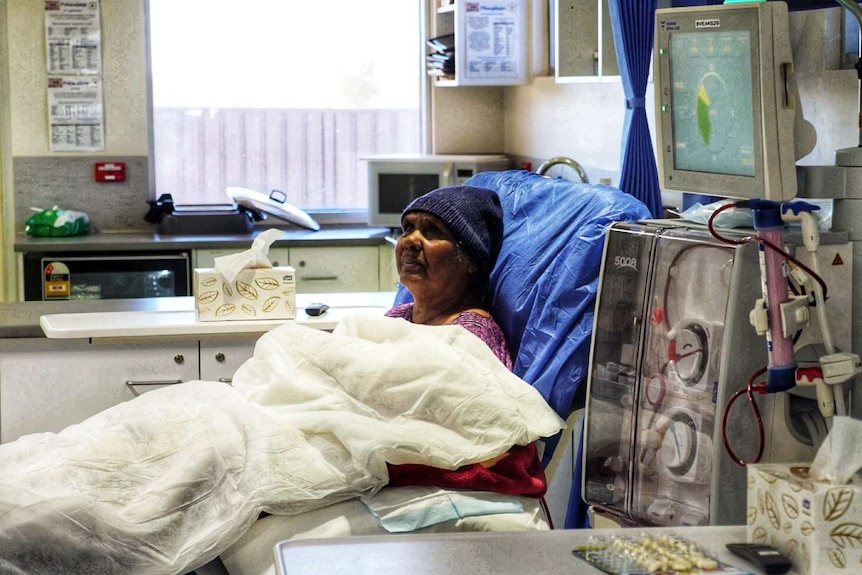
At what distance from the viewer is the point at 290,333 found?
8.23 feet

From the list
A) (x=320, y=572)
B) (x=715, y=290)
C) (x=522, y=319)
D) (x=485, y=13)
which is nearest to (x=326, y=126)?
(x=485, y=13)

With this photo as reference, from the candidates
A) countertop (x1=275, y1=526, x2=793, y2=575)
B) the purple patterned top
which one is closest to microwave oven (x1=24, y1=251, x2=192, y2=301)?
the purple patterned top

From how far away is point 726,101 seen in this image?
180cm

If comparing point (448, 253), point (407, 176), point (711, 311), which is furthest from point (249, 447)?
point (407, 176)

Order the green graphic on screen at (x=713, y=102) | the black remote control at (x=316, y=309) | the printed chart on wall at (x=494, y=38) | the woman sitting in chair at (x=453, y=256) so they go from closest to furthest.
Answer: the green graphic on screen at (x=713, y=102)
the woman sitting in chair at (x=453, y=256)
the black remote control at (x=316, y=309)
the printed chart on wall at (x=494, y=38)

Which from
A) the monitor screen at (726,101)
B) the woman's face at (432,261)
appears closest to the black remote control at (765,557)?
the monitor screen at (726,101)

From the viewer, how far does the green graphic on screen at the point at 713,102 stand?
1.75 meters

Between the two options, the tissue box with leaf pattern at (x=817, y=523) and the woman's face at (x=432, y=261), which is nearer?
the tissue box with leaf pattern at (x=817, y=523)

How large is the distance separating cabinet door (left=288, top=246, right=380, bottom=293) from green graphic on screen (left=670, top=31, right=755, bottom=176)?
10.9 feet

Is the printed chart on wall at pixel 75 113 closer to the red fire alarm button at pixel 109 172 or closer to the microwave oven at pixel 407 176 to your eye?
the red fire alarm button at pixel 109 172

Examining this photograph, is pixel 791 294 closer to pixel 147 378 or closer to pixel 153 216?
pixel 147 378

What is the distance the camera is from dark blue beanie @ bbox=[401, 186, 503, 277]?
2711 millimetres

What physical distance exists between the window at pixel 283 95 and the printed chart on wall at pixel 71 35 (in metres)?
0.29

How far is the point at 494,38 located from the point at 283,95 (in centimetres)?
129
